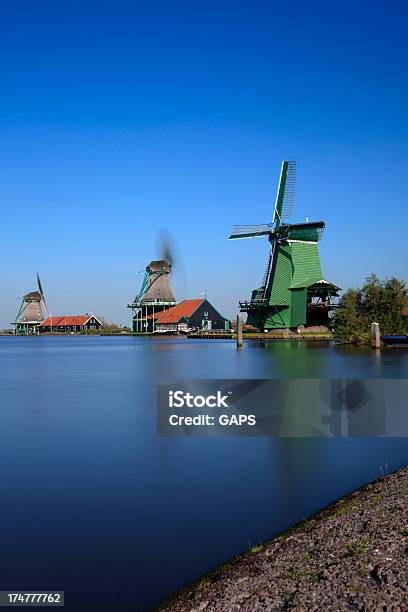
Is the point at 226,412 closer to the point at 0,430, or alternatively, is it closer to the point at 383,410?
the point at 383,410

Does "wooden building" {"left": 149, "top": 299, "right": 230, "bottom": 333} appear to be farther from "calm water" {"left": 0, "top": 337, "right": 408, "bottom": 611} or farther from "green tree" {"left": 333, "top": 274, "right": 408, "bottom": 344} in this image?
"calm water" {"left": 0, "top": 337, "right": 408, "bottom": 611}

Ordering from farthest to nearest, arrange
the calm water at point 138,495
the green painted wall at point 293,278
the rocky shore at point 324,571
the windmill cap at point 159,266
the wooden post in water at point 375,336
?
the windmill cap at point 159,266 < the green painted wall at point 293,278 < the wooden post in water at point 375,336 < the calm water at point 138,495 < the rocky shore at point 324,571

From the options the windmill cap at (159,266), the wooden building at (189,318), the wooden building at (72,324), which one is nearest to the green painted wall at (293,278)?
the wooden building at (189,318)

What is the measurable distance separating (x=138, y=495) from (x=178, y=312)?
81.1 metres

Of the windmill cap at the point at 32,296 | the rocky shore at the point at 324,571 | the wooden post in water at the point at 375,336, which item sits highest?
the windmill cap at the point at 32,296

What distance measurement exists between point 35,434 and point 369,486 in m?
8.10

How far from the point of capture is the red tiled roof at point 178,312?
88.6m

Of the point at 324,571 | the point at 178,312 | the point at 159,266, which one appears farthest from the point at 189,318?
the point at 324,571

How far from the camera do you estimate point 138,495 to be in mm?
8258

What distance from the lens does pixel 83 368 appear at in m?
34.5

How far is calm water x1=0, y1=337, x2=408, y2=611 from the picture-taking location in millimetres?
5594

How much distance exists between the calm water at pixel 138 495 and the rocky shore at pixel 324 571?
51 centimetres

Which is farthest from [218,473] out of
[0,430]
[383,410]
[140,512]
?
[383,410]

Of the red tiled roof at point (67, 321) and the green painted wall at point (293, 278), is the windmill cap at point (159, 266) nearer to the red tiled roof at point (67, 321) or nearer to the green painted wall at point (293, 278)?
the red tiled roof at point (67, 321)
